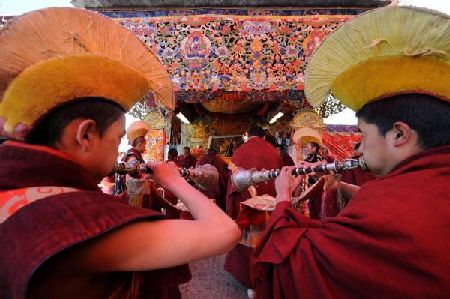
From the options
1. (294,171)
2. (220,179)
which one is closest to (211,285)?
(220,179)

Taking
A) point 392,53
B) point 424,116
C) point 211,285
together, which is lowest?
point 211,285

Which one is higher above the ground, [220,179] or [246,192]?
[246,192]

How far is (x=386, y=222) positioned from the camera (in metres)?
1.07

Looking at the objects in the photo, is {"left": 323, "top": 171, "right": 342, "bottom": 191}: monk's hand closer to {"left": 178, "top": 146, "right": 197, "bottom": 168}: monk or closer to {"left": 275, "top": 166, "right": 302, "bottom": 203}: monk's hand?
{"left": 275, "top": 166, "right": 302, "bottom": 203}: monk's hand

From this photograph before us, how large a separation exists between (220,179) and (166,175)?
5.86m

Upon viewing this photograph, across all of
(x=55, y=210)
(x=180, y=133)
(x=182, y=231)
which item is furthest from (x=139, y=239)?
(x=180, y=133)

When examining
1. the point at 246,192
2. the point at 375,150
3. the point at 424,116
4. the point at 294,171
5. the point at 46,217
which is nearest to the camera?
the point at 46,217

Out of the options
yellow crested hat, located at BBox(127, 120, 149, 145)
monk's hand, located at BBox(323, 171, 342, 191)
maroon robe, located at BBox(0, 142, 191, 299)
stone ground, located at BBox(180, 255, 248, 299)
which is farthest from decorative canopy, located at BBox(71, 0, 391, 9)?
maroon robe, located at BBox(0, 142, 191, 299)

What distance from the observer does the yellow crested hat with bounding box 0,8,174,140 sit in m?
1.02

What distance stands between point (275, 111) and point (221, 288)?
6.66m

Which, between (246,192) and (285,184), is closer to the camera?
(285,184)

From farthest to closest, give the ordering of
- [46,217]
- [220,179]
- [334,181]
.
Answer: [220,179], [334,181], [46,217]

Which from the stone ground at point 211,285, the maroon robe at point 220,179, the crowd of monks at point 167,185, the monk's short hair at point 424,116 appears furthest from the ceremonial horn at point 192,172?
the maroon robe at point 220,179

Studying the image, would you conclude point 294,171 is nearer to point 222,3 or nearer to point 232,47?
point 232,47
